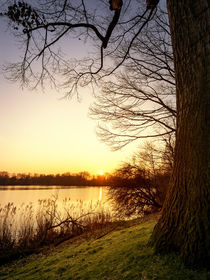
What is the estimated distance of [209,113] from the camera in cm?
209

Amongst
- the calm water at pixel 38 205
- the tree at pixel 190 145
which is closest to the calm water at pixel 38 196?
the calm water at pixel 38 205

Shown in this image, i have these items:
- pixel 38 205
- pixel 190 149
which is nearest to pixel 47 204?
pixel 190 149

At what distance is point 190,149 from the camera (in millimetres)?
2189

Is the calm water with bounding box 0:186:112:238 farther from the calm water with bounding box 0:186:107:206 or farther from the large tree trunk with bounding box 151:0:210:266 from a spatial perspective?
the large tree trunk with bounding box 151:0:210:266

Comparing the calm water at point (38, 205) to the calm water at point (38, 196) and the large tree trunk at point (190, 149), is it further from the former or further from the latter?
the large tree trunk at point (190, 149)

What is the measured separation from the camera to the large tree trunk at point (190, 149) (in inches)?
76.8

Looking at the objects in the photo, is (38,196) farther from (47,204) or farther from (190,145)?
(190,145)

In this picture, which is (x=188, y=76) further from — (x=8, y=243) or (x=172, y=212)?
(x=8, y=243)

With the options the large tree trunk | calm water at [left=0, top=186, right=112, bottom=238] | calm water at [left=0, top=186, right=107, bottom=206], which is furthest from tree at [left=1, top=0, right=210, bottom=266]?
calm water at [left=0, top=186, right=107, bottom=206]

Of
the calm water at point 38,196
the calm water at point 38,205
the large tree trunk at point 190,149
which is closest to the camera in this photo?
the large tree trunk at point 190,149

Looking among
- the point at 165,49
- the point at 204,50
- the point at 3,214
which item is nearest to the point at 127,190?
the point at 3,214

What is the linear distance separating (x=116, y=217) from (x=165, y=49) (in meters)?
9.34

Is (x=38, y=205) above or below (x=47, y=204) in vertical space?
below

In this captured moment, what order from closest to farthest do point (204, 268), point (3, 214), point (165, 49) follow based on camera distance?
point (204, 268) → point (165, 49) → point (3, 214)
